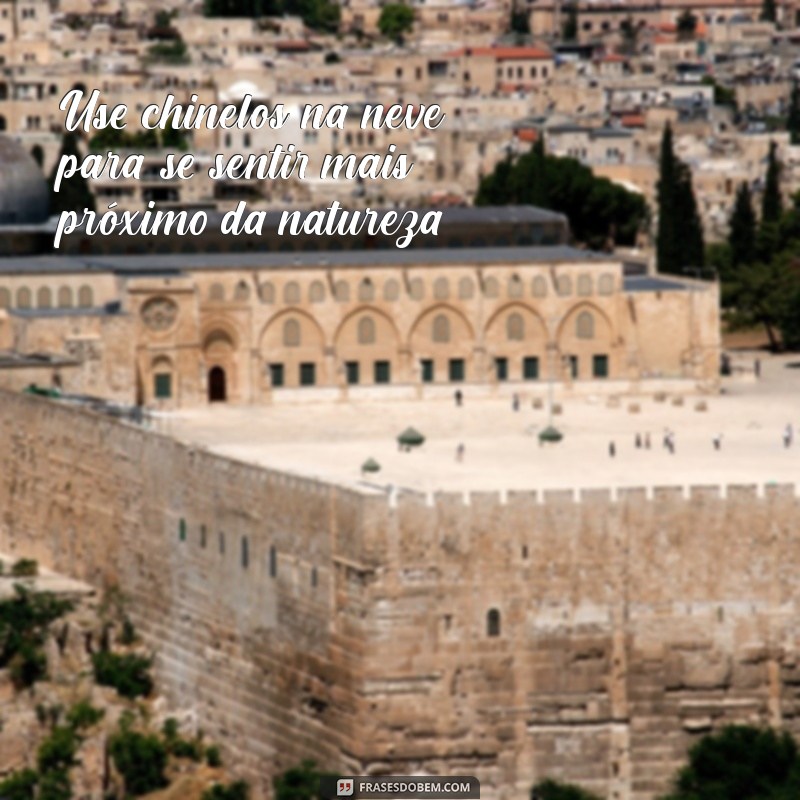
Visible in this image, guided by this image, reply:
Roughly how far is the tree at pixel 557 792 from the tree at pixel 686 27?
118 metres

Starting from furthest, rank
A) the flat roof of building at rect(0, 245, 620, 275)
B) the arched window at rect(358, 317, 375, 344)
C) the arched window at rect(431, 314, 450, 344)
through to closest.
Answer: the arched window at rect(431, 314, 450, 344) < the arched window at rect(358, 317, 375, 344) < the flat roof of building at rect(0, 245, 620, 275)

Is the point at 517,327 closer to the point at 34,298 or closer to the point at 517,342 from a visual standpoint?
the point at 517,342

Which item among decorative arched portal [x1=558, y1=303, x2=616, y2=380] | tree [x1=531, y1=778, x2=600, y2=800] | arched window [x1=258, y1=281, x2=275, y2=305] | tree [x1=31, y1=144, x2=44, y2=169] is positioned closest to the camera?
Result: tree [x1=531, y1=778, x2=600, y2=800]

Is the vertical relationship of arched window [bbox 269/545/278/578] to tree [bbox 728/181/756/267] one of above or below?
above

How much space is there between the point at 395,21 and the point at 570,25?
6770 mm

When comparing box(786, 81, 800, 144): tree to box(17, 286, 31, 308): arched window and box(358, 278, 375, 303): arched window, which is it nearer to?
box(358, 278, 375, 303): arched window

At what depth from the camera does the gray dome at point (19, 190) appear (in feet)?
260

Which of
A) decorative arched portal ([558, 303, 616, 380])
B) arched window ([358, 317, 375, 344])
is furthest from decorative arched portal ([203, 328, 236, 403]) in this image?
decorative arched portal ([558, 303, 616, 380])

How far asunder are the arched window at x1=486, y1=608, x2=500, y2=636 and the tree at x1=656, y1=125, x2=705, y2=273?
1370 inches

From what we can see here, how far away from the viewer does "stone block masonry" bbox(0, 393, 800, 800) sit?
5384cm

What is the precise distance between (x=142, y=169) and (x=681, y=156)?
51.5 feet

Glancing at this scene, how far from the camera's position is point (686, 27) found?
174250 mm

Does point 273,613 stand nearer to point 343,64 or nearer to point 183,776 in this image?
point 183,776

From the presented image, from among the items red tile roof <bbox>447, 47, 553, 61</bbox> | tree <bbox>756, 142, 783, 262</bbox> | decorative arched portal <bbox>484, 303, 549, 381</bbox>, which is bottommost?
red tile roof <bbox>447, 47, 553, 61</bbox>
